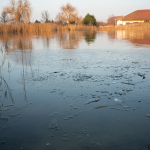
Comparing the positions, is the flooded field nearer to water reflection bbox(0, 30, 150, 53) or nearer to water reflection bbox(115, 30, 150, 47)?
water reflection bbox(0, 30, 150, 53)

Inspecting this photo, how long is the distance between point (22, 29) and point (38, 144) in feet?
93.1

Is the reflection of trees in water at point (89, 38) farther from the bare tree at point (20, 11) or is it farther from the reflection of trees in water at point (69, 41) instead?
the bare tree at point (20, 11)

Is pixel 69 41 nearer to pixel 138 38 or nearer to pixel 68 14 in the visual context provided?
pixel 138 38

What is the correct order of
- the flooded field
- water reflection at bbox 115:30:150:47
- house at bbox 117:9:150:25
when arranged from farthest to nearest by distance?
house at bbox 117:9:150:25, water reflection at bbox 115:30:150:47, the flooded field

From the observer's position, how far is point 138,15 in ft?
205

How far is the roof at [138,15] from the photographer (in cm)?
6017

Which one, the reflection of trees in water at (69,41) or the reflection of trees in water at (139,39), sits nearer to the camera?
the reflection of trees in water at (69,41)

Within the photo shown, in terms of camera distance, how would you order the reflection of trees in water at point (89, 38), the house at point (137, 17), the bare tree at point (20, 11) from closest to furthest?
1. the reflection of trees in water at point (89, 38)
2. the bare tree at point (20, 11)
3. the house at point (137, 17)

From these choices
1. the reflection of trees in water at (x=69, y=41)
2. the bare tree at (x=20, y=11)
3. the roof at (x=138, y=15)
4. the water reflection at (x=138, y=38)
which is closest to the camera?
the reflection of trees in water at (x=69, y=41)

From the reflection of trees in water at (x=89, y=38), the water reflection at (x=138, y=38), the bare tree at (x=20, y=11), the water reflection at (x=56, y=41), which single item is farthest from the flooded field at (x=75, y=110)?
the bare tree at (x=20, y=11)

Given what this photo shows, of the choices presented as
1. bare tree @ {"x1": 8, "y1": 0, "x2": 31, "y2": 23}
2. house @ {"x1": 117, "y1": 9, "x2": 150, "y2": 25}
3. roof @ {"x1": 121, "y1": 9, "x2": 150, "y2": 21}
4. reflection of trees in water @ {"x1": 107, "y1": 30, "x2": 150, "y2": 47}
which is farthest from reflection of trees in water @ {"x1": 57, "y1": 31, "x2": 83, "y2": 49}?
roof @ {"x1": 121, "y1": 9, "x2": 150, "y2": 21}

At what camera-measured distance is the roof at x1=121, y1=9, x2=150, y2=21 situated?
60172 mm

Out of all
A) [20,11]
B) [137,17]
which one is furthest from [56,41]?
[137,17]

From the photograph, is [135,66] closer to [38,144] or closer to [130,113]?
[130,113]
